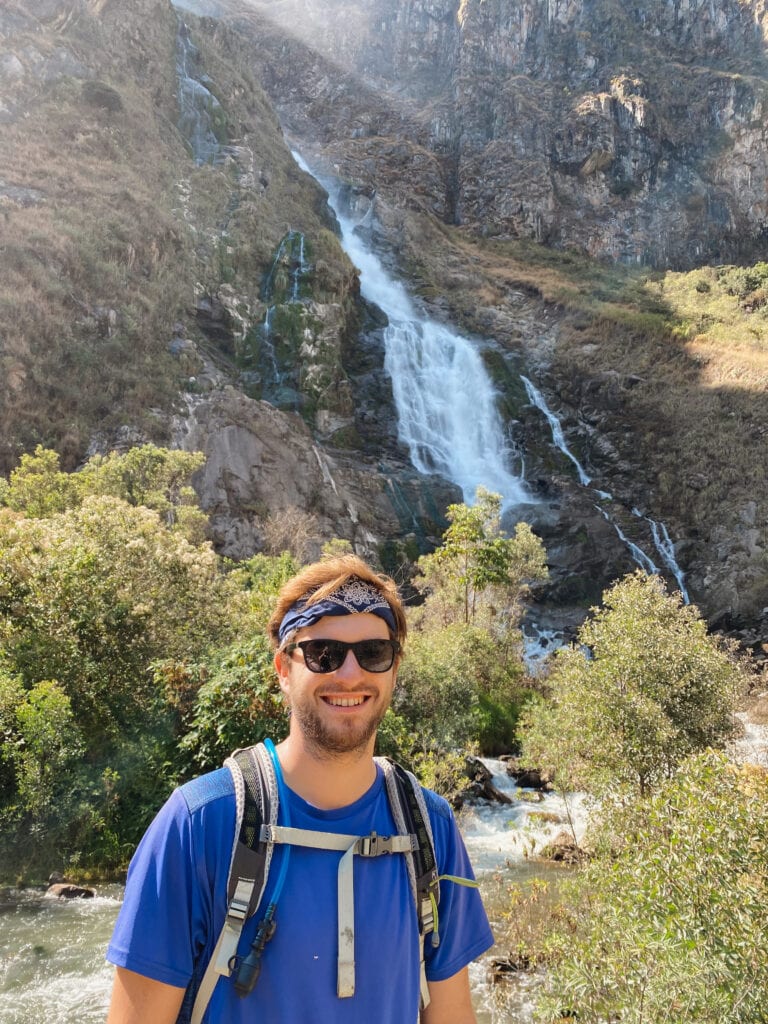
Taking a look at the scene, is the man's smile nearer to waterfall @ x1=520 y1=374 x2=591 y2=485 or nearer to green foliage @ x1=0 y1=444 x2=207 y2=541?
green foliage @ x1=0 y1=444 x2=207 y2=541

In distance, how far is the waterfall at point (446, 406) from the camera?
3750 centimetres

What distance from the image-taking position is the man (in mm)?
1738

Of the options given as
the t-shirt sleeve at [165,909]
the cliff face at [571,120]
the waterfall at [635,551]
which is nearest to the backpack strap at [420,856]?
the t-shirt sleeve at [165,909]

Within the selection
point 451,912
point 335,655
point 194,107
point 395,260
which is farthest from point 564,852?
point 395,260

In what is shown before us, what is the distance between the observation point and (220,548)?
84.0 feet

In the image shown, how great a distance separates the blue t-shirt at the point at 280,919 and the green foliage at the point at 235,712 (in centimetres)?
745

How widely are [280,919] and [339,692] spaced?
2.12 feet

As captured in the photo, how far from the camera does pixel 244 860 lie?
1817 millimetres

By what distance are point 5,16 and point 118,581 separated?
44068 millimetres

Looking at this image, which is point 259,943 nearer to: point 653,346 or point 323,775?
point 323,775

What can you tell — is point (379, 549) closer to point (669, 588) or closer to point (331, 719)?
point (669, 588)

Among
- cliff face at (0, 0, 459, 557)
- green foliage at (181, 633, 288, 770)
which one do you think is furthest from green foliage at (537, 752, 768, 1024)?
cliff face at (0, 0, 459, 557)

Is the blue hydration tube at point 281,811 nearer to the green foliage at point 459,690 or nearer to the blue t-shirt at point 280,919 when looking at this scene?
the blue t-shirt at point 280,919

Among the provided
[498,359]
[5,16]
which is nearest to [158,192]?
[5,16]
